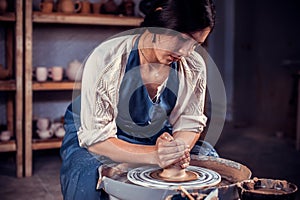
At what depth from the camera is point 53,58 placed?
2.90 meters

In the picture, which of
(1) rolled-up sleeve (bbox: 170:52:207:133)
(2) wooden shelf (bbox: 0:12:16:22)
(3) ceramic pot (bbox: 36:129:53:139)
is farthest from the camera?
(3) ceramic pot (bbox: 36:129:53:139)

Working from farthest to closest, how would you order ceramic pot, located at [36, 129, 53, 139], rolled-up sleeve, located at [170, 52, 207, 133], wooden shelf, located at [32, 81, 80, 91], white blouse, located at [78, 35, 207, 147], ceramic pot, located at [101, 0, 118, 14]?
1. ceramic pot, located at [101, 0, 118, 14]
2. ceramic pot, located at [36, 129, 53, 139]
3. wooden shelf, located at [32, 81, 80, 91]
4. rolled-up sleeve, located at [170, 52, 207, 133]
5. white blouse, located at [78, 35, 207, 147]

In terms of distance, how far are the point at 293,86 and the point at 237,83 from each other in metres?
0.72

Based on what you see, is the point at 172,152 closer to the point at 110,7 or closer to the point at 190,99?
the point at 190,99

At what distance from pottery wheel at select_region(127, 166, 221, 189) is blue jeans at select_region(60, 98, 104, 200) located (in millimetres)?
106

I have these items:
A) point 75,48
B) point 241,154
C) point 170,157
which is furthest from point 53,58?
point 170,157

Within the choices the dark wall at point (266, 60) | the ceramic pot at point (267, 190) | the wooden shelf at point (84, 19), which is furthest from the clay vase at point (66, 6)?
the dark wall at point (266, 60)

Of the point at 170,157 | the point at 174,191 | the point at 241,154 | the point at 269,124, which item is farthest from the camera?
the point at 269,124

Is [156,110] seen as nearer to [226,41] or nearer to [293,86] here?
[293,86]

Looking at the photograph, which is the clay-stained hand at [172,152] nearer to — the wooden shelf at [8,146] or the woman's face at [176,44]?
the woman's face at [176,44]

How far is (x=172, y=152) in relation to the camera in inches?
46.9

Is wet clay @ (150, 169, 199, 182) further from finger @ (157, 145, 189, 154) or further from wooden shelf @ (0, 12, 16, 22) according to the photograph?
wooden shelf @ (0, 12, 16, 22)

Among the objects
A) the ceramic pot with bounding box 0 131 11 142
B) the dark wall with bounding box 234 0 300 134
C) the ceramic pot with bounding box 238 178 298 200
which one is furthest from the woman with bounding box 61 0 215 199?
the dark wall with bounding box 234 0 300 134

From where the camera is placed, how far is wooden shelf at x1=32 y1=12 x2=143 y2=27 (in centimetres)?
247
